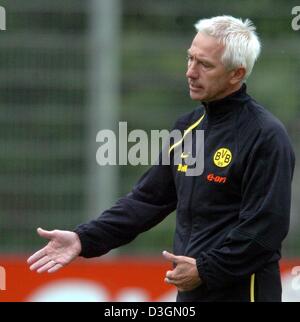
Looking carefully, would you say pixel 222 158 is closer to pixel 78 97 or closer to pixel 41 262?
pixel 41 262

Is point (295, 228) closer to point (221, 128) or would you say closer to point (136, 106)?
point (136, 106)

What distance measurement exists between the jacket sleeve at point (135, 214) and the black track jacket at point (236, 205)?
29 millimetres

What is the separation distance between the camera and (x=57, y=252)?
16.3 ft

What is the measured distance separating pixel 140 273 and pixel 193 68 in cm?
306

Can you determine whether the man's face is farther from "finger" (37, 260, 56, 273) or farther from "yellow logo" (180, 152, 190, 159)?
"finger" (37, 260, 56, 273)

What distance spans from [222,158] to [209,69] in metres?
0.41

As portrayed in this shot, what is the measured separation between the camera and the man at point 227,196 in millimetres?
4547

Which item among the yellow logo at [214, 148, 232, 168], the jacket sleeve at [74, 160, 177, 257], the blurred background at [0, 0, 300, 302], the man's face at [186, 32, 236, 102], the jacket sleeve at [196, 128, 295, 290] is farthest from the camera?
the blurred background at [0, 0, 300, 302]

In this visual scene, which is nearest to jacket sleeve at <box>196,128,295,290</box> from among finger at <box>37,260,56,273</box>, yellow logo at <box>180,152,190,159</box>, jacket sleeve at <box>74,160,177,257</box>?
yellow logo at <box>180,152,190,159</box>

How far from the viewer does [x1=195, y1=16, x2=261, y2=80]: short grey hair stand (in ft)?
15.6

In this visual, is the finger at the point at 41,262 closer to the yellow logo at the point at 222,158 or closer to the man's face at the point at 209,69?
the yellow logo at the point at 222,158

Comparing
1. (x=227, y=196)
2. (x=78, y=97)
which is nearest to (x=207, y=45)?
(x=227, y=196)

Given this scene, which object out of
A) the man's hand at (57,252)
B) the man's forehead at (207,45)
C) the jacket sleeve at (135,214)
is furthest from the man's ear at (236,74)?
the man's hand at (57,252)
